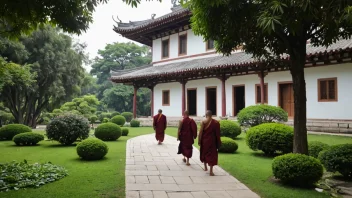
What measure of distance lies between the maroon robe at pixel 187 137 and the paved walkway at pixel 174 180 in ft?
1.10

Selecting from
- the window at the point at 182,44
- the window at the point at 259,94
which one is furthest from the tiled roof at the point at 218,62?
the window at the point at 259,94

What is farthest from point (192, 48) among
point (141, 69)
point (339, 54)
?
point (339, 54)

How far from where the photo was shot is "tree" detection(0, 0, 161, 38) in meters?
4.07

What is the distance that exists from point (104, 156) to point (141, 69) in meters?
15.9

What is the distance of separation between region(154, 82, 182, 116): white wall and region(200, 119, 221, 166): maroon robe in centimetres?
1408

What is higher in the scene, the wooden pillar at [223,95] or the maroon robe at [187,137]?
the wooden pillar at [223,95]

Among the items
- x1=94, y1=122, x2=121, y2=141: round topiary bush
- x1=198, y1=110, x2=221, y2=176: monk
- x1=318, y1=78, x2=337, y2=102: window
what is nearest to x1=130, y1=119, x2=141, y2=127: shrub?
x1=94, y1=122, x2=121, y2=141: round topiary bush

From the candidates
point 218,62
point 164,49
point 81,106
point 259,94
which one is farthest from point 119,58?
point 259,94

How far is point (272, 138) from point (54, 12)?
610 centimetres

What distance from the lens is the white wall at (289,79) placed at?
12.7 metres

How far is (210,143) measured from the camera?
19.9 feet

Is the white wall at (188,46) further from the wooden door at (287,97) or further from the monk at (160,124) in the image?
the monk at (160,124)

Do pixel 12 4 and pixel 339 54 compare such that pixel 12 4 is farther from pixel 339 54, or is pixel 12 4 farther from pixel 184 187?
pixel 339 54

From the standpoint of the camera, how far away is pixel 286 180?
525 cm
